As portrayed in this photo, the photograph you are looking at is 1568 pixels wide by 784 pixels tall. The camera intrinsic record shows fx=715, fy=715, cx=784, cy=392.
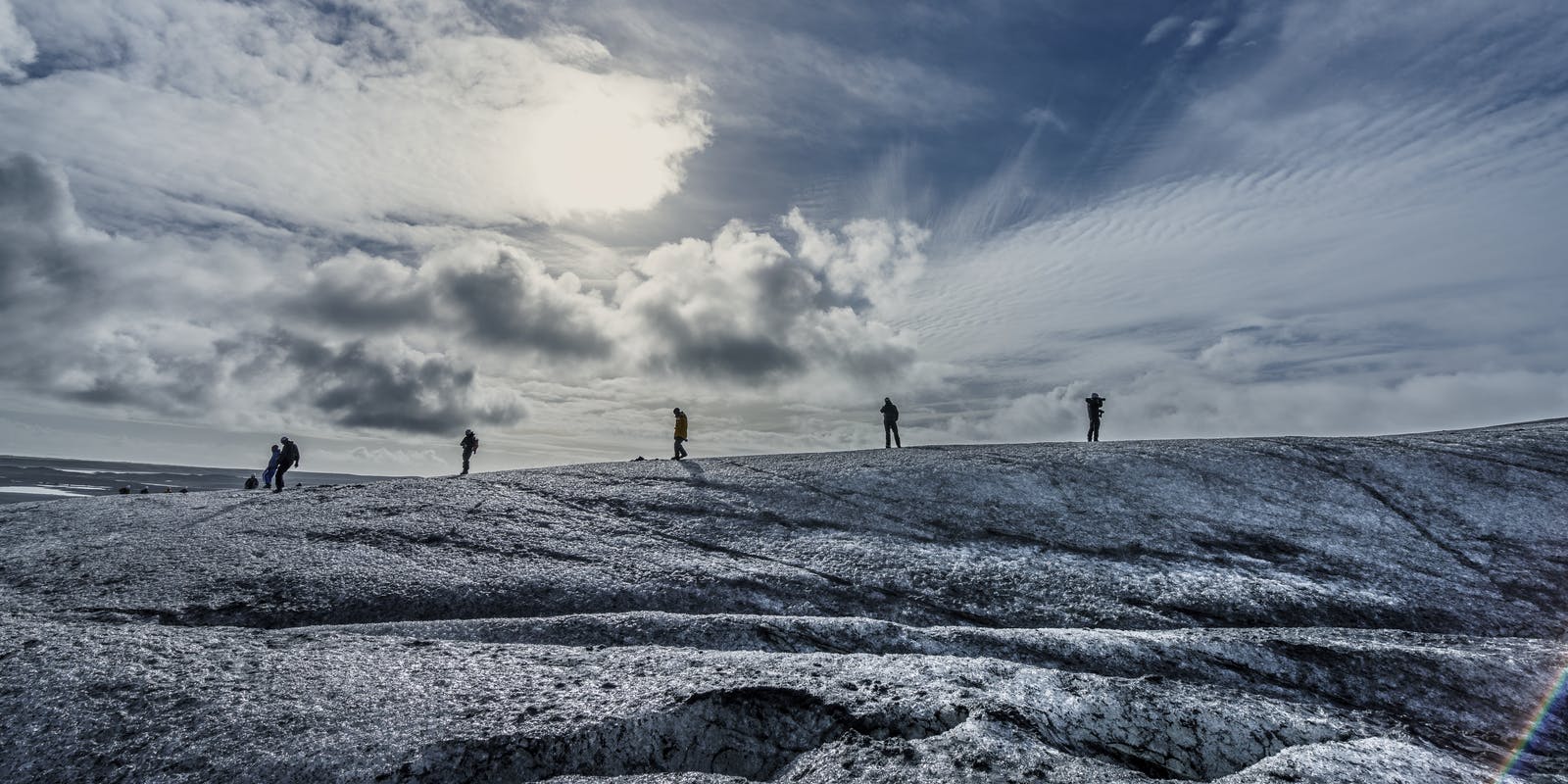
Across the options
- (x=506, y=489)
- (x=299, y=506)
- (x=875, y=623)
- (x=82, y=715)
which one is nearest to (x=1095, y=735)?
(x=875, y=623)

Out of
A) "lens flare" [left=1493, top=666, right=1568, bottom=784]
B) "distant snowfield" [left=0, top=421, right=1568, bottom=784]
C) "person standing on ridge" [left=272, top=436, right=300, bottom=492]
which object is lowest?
"lens flare" [left=1493, top=666, right=1568, bottom=784]

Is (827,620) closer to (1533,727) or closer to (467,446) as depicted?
(1533,727)

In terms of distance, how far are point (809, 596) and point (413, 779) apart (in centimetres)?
722

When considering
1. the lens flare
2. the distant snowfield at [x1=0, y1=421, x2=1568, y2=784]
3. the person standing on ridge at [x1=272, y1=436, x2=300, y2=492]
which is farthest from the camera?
the person standing on ridge at [x1=272, y1=436, x2=300, y2=492]

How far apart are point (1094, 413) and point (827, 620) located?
21812mm

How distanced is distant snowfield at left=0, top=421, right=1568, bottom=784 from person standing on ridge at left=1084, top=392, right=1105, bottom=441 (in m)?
7.01

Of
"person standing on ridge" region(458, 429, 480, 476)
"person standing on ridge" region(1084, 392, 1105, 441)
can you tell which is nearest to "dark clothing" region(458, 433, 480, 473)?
"person standing on ridge" region(458, 429, 480, 476)

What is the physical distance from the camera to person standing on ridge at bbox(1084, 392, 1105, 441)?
93.2 ft

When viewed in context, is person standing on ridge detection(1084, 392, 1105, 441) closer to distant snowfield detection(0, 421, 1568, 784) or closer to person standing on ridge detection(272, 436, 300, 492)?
distant snowfield detection(0, 421, 1568, 784)

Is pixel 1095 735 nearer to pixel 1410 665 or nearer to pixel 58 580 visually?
pixel 1410 665

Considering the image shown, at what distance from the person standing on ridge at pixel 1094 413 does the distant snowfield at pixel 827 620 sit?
701 cm

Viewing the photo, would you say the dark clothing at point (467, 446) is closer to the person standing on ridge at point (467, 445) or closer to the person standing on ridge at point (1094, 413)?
the person standing on ridge at point (467, 445)

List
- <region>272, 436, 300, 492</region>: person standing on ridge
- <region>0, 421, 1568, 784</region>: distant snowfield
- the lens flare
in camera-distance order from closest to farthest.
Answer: <region>0, 421, 1568, 784</region>: distant snowfield, the lens flare, <region>272, 436, 300, 492</region>: person standing on ridge

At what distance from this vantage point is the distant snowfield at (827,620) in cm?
655
